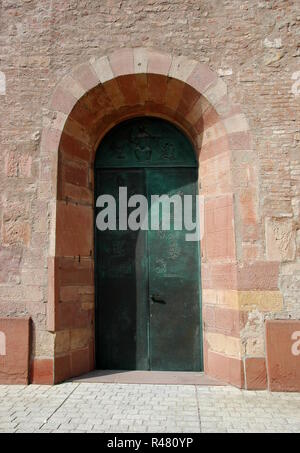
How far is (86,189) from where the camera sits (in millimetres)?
4355

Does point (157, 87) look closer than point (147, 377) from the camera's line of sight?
No

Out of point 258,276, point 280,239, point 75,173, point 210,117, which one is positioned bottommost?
point 258,276

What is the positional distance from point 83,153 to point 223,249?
2.05m

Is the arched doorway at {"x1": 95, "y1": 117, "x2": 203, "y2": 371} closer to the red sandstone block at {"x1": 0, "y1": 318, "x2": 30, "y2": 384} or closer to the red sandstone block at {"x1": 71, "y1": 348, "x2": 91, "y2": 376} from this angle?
the red sandstone block at {"x1": 71, "y1": 348, "x2": 91, "y2": 376}

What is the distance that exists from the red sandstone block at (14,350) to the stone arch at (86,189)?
11.3 inches

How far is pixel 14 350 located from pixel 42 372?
0.38 m

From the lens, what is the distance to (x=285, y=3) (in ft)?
12.9

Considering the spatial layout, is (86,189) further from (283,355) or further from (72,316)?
(283,355)

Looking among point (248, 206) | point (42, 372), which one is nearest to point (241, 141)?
point (248, 206)

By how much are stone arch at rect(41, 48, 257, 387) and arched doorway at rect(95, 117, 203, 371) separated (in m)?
0.21

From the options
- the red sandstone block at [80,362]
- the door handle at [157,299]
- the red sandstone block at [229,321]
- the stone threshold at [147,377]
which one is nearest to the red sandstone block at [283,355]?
the red sandstone block at [229,321]

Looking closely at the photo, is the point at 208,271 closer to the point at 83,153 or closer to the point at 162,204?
the point at 162,204

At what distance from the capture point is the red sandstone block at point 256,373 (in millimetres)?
3506
